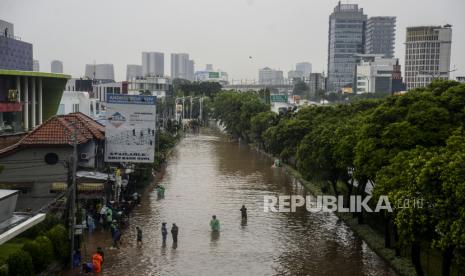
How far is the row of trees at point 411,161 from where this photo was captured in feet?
49.2

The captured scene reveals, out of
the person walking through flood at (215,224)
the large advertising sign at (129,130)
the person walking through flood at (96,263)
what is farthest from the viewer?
the large advertising sign at (129,130)

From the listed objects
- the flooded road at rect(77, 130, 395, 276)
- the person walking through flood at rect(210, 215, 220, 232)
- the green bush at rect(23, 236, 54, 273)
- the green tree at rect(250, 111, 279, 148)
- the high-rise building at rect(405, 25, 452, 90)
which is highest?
the high-rise building at rect(405, 25, 452, 90)

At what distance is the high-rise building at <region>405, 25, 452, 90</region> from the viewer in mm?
170625

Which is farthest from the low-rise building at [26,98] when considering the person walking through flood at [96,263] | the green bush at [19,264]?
the green bush at [19,264]

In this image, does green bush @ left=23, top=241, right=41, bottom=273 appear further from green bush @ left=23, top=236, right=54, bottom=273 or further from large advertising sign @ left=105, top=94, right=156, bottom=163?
large advertising sign @ left=105, top=94, right=156, bottom=163

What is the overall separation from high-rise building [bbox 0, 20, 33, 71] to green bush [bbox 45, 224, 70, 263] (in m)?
44.1

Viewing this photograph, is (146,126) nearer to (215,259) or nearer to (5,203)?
(215,259)

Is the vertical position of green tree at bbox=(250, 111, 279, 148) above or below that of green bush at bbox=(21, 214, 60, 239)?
above

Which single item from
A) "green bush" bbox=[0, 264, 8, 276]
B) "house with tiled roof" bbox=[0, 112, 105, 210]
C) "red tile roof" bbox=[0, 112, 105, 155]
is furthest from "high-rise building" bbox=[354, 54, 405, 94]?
"green bush" bbox=[0, 264, 8, 276]

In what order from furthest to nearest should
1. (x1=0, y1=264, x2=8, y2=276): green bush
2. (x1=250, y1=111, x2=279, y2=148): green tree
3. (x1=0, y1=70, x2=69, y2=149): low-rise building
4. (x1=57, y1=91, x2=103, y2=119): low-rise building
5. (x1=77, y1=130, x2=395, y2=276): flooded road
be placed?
(x1=250, y1=111, x2=279, y2=148): green tree
(x1=57, y1=91, x2=103, y2=119): low-rise building
(x1=0, y1=70, x2=69, y2=149): low-rise building
(x1=77, y1=130, x2=395, y2=276): flooded road
(x1=0, y1=264, x2=8, y2=276): green bush

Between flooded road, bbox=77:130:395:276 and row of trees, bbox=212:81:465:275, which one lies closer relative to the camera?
row of trees, bbox=212:81:465:275

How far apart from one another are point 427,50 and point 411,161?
16454 cm

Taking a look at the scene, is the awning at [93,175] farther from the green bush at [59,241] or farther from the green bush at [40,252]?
the green bush at [40,252]

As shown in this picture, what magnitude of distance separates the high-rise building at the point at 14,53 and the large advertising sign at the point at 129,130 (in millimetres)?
34550
